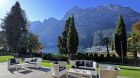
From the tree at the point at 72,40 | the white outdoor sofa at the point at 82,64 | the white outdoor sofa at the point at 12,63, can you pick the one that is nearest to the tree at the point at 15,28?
the tree at the point at 72,40

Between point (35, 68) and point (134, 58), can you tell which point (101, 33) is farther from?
point (35, 68)

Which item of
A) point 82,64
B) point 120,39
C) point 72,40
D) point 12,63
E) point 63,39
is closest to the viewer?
point 82,64

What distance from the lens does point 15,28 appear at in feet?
126

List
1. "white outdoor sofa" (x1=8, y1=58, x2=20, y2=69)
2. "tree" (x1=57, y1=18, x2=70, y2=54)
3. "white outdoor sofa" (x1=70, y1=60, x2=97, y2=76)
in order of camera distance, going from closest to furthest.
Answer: "white outdoor sofa" (x1=70, y1=60, x2=97, y2=76), "white outdoor sofa" (x1=8, y1=58, x2=20, y2=69), "tree" (x1=57, y1=18, x2=70, y2=54)

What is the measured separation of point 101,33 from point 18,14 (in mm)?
119588

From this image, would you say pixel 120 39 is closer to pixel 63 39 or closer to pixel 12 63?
pixel 63 39

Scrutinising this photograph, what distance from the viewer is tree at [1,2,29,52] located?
38125 millimetres

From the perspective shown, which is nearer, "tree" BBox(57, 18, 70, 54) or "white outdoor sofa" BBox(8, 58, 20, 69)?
"white outdoor sofa" BBox(8, 58, 20, 69)

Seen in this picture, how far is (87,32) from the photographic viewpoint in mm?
162625

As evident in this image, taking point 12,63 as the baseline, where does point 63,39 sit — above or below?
above

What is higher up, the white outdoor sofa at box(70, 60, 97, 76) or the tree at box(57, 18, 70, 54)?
the tree at box(57, 18, 70, 54)

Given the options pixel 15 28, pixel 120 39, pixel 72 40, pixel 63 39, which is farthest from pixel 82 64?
pixel 63 39

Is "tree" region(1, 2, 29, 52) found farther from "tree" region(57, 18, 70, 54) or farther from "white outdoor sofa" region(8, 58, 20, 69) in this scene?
"white outdoor sofa" region(8, 58, 20, 69)

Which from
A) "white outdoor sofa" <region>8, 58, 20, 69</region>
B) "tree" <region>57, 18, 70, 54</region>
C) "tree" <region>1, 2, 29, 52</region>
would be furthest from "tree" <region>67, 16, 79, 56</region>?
"white outdoor sofa" <region>8, 58, 20, 69</region>
